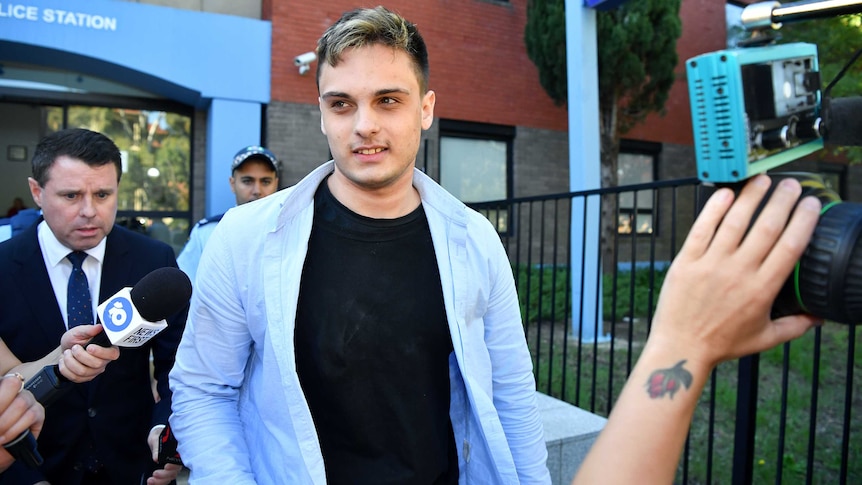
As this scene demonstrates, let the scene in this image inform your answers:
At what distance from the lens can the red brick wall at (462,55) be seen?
30.2ft

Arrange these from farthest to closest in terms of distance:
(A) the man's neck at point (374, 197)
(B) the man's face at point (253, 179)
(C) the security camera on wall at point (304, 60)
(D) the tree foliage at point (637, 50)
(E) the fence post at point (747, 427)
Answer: (D) the tree foliage at point (637, 50), (C) the security camera on wall at point (304, 60), (B) the man's face at point (253, 179), (A) the man's neck at point (374, 197), (E) the fence post at point (747, 427)

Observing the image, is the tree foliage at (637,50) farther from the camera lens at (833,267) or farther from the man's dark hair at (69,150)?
the camera lens at (833,267)

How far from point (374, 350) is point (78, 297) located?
134cm

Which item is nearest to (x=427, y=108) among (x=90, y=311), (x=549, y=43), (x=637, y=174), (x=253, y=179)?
(x=90, y=311)

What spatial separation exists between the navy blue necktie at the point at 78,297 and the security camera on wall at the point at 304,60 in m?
6.96

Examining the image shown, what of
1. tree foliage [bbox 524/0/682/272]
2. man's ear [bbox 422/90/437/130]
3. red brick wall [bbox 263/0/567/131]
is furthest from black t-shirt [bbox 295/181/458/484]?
tree foliage [bbox 524/0/682/272]

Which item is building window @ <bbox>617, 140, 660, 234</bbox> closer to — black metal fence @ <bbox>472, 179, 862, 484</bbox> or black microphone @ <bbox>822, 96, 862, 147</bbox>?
black metal fence @ <bbox>472, 179, 862, 484</bbox>

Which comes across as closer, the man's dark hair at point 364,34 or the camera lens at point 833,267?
the camera lens at point 833,267

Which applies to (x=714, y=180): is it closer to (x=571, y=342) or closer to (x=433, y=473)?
(x=433, y=473)

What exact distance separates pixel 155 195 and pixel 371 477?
8.46 metres

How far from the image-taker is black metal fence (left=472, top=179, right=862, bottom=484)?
2754 mm

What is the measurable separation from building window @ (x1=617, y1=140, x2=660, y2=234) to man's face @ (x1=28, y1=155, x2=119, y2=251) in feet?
38.9

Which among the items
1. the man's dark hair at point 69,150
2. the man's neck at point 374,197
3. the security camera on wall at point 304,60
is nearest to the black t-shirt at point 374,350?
the man's neck at point 374,197

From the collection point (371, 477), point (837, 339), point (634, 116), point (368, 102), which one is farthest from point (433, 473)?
point (634, 116)
